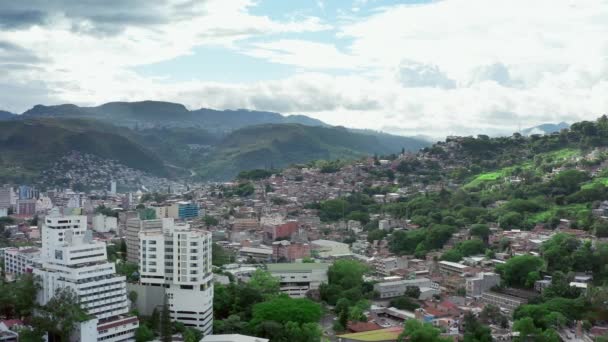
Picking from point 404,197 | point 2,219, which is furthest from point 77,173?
point 404,197

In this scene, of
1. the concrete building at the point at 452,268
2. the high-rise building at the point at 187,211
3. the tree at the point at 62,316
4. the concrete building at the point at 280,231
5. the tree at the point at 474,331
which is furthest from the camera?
the high-rise building at the point at 187,211

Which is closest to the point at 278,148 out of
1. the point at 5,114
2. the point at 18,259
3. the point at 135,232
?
the point at 135,232

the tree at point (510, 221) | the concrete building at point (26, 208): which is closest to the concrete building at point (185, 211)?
the concrete building at point (26, 208)

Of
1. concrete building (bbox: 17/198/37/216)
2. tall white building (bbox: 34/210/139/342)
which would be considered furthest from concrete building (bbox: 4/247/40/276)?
concrete building (bbox: 17/198/37/216)

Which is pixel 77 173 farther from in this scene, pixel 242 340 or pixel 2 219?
pixel 242 340

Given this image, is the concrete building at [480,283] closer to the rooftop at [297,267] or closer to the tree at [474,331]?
the tree at [474,331]

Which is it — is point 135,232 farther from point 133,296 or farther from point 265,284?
point 133,296
